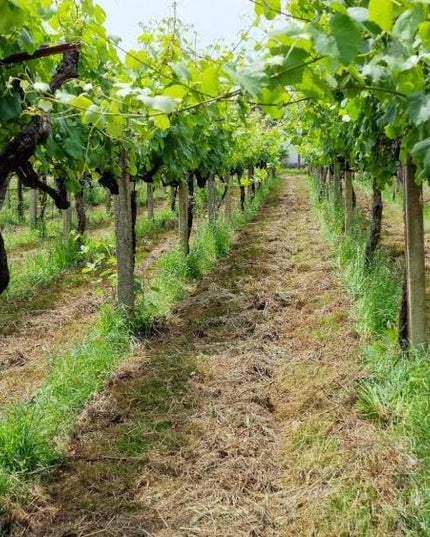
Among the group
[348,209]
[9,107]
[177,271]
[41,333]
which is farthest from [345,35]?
[348,209]

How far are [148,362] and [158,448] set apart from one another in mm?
1470

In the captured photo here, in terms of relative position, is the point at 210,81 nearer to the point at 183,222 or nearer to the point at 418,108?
the point at 418,108

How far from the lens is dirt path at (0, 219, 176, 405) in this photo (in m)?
4.88

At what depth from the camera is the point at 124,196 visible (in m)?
5.60

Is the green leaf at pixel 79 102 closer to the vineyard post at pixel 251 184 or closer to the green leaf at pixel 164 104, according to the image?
the green leaf at pixel 164 104

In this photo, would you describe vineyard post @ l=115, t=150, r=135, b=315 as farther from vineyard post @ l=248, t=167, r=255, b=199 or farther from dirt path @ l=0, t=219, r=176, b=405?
vineyard post @ l=248, t=167, r=255, b=199

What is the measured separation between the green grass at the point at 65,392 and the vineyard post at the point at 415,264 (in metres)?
2.19

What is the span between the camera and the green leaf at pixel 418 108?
126 cm

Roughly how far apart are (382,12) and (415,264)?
3171 mm

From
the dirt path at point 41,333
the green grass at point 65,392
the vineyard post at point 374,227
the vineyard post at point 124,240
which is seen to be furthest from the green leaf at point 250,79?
the vineyard post at point 374,227

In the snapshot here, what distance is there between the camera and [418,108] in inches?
50.4

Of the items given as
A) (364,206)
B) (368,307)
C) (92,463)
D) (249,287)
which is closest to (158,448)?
(92,463)

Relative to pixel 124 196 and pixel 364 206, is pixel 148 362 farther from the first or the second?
pixel 364 206

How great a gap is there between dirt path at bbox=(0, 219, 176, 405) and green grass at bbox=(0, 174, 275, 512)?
0.25 metres
